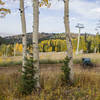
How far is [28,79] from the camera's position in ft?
12.1

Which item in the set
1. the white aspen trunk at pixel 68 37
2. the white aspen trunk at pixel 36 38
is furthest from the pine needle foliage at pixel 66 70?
the white aspen trunk at pixel 36 38

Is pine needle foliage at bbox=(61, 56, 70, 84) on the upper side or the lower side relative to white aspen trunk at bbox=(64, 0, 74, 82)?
lower

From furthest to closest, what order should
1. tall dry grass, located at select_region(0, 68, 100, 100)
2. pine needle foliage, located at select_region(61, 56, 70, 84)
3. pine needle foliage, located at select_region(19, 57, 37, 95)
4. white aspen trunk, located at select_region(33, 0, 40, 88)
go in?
pine needle foliage, located at select_region(61, 56, 70, 84) < white aspen trunk, located at select_region(33, 0, 40, 88) < pine needle foliage, located at select_region(19, 57, 37, 95) < tall dry grass, located at select_region(0, 68, 100, 100)

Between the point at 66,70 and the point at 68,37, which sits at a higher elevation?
the point at 68,37

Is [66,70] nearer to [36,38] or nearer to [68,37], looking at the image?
[68,37]

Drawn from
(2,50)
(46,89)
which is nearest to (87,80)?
(46,89)

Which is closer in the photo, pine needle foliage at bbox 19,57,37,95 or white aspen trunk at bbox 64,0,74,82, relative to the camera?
pine needle foliage at bbox 19,57,37,95

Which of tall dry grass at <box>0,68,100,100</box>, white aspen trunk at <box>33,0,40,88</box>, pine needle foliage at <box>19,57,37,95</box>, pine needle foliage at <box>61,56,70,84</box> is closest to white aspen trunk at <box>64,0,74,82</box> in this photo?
pine needle foliage at <box>61,56,70,84</box>

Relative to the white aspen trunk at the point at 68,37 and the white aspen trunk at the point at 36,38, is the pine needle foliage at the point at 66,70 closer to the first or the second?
the white aspen trunk at the point at 68,37

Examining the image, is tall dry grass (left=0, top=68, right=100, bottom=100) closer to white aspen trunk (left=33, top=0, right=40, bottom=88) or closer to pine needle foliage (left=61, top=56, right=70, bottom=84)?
pine needle foliage (left=61, top=56, right=70, bottom=84)

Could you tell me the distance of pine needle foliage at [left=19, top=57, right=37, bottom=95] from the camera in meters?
3.63

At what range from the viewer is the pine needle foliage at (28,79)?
363 cm

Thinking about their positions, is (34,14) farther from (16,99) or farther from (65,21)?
(16,99)

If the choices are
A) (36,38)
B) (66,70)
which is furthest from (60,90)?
(36,38)
